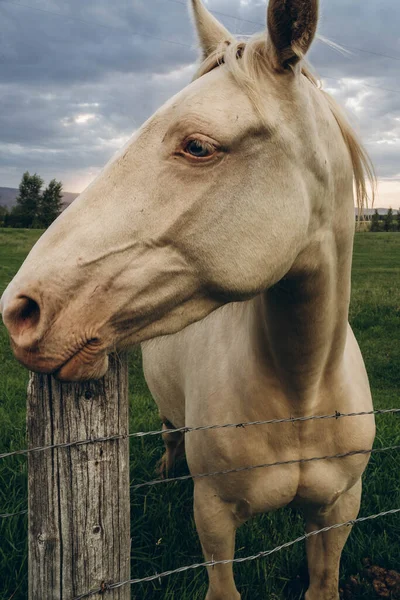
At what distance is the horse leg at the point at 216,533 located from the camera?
8.17 ft

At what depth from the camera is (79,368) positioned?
156 centimetres

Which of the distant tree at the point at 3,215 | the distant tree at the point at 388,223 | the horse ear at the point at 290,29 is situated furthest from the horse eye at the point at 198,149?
the distant tree at the point at 3,215

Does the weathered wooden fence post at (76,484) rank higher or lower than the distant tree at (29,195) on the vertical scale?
lower

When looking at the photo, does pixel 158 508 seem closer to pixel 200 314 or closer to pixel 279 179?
pixel 200 314

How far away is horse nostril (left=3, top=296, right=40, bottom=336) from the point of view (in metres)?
1.49

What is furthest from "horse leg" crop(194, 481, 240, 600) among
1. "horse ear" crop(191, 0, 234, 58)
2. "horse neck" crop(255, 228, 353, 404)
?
"horse ear" crop(191, 0, 234, 58)

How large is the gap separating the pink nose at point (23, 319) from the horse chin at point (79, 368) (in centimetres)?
12

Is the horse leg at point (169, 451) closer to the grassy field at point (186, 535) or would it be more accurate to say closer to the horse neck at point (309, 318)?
the grassy field at point (186, 535)

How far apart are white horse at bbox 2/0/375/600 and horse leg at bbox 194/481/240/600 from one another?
0.11m

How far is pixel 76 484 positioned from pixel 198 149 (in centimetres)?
110

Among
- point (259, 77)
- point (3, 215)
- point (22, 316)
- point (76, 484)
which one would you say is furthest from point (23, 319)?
point (3, 215)

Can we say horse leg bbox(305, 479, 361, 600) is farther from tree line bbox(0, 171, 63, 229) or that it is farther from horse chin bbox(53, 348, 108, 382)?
tree line bbox(0, 171, 63, 229)

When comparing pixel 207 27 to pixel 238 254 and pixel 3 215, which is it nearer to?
pixel 238 254

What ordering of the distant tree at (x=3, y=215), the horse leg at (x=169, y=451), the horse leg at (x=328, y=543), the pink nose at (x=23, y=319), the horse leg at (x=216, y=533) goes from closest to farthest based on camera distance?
the pink nose at (x=23, y=319), the horse leg at (x=216, y=533), the horse leg at (x=328, y=543), the horse leg at (x=169, y=451), the distant tree at (x=3, y=215)
